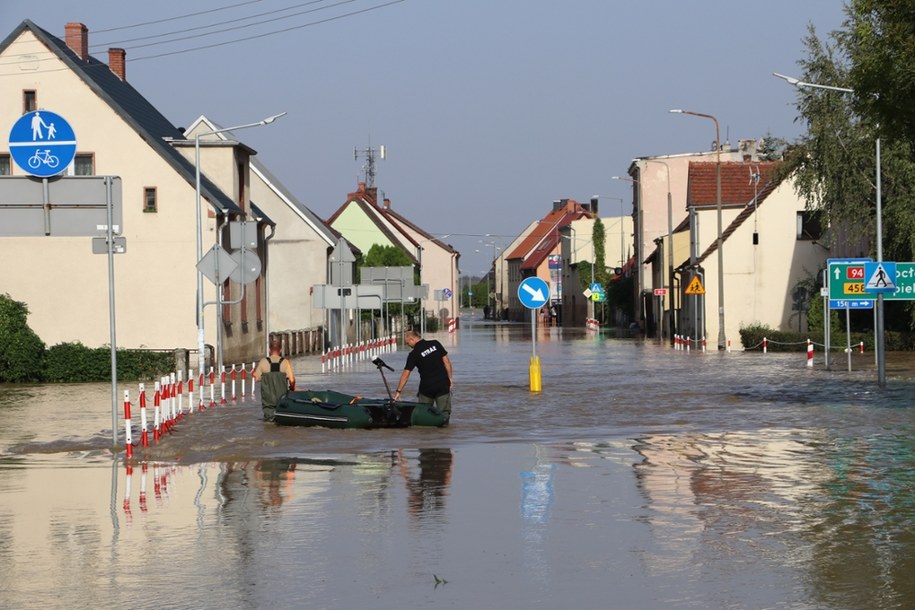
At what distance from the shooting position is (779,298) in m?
64.9

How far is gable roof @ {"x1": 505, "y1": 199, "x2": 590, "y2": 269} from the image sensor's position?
6841 inches

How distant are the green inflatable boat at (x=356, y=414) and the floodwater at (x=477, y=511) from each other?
0.77ft

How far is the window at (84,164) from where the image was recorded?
47.0m

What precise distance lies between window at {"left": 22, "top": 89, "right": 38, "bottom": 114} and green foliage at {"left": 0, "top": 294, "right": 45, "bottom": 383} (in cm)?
1206

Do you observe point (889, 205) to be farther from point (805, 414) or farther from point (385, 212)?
point (385, 212)

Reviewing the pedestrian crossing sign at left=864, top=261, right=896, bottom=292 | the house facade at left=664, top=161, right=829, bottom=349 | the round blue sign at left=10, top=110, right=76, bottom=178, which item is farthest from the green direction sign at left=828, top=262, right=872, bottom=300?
the house facade at left=664, top=161, right=829, bottom=349

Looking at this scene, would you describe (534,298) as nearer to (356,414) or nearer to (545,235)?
(356,414)

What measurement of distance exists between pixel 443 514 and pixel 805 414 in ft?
41.4

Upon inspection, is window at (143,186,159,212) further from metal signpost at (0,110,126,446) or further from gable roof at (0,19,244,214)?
metal signpost at (0,110,126,446)


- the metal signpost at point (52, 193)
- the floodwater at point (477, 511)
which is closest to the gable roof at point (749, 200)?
the floodwater at point (477, 511)

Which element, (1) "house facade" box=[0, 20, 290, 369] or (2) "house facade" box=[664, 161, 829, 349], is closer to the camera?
(1) "house facade" box=[0, 20, 290, 369]

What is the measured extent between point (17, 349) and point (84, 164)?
12.4 meters

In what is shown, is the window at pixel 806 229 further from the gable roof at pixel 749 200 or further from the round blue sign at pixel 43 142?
the round blue sign at pixel 43 142

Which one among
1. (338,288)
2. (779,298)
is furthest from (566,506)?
(779,298)
